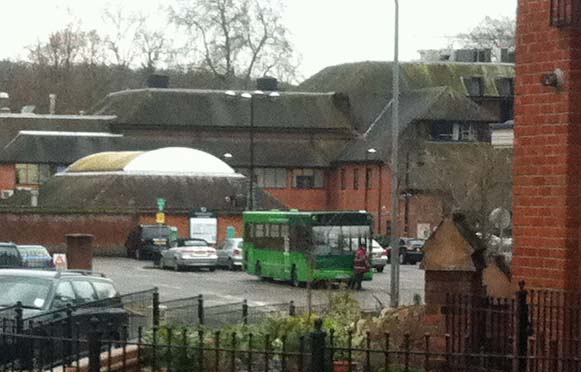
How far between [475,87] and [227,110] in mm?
16401

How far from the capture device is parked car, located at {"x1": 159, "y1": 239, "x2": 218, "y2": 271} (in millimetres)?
58719

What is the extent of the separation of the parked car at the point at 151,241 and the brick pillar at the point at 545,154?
50.0m

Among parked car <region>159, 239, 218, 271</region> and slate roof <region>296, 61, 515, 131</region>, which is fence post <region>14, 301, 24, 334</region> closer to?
parked car <region>159, 239, 218, 271</region>

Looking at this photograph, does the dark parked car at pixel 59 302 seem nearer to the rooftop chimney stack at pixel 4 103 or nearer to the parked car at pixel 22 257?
the parked car at pixel 22 257

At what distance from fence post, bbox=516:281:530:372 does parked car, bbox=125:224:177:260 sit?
51249 mm

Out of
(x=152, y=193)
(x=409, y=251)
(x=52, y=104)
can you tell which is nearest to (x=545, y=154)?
(x=409, y=251)

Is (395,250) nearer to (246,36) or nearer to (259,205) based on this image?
(259,205)

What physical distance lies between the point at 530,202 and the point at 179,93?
Result: 80.6m

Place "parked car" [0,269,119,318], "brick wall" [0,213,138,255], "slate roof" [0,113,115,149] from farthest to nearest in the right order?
"slate roof" [0,113,115,149]
"brick wall" [0,213,138,255]
"parked car" [0,269,119,318]

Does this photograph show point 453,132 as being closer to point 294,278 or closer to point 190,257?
point 190,257

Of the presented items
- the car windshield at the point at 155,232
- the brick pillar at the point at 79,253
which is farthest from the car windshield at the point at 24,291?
the car windshield at the point at 155,232

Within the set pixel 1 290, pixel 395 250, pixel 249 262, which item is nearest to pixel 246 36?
pixel 249 262

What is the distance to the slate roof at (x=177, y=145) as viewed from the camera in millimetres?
89312

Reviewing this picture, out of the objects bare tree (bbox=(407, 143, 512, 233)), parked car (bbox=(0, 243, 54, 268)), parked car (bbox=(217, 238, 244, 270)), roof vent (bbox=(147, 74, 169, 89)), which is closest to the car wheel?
bare tree (bbox=(407, 143, 512, 233))
